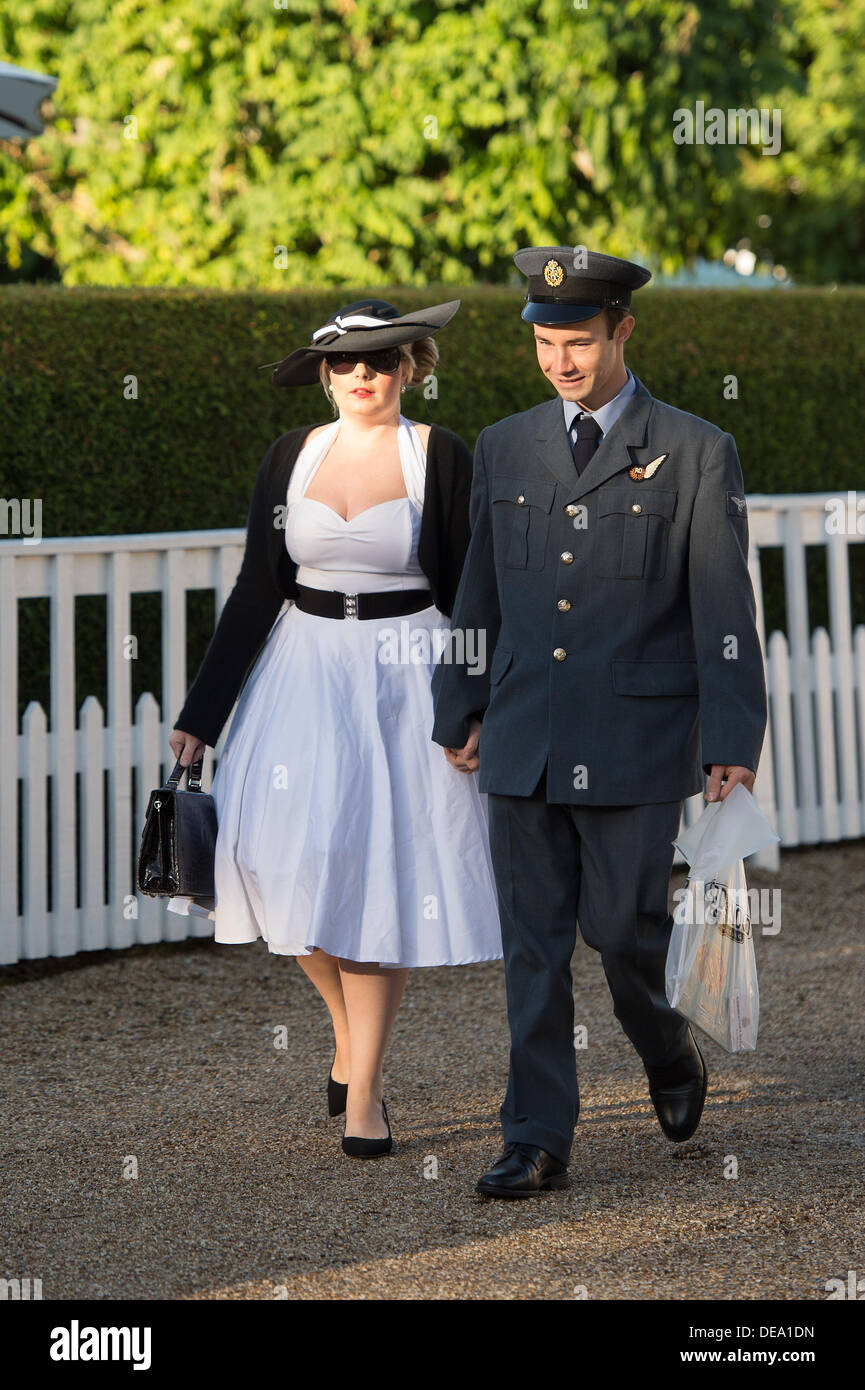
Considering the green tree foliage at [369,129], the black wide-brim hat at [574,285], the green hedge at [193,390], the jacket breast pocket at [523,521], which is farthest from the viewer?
the green tree foliage at [369,129]

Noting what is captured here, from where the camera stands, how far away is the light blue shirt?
3.67 m

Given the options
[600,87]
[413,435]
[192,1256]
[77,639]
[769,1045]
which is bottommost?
[769,1045]

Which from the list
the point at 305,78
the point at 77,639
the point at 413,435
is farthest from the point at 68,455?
the point at 305,78

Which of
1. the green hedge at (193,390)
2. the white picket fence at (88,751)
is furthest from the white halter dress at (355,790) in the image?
the white picket fence at (88,751)

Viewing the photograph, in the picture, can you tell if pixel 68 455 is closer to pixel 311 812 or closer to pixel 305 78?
pixel 311 812

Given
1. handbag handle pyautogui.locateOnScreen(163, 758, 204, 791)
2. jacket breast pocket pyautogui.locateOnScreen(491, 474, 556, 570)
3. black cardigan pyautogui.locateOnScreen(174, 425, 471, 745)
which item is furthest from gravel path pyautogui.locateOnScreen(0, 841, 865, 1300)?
jacket breast pocket pyautogui.locateOnScreen(491, 474, 556, 570)

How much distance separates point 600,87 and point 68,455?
5205 millimetres

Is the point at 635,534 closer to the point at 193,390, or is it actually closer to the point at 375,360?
the point at 375,360

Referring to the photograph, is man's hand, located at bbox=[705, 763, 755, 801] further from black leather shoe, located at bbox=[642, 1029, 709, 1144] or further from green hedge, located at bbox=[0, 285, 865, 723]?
green hedge, located at bbox=[0, 285, 865, 723]

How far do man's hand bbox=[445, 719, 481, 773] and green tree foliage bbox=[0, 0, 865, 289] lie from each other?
6.56 m

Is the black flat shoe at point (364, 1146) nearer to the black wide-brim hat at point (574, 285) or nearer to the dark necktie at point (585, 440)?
the dark necktie at point (585, 440)

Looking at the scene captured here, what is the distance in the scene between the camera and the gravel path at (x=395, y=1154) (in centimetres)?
324
